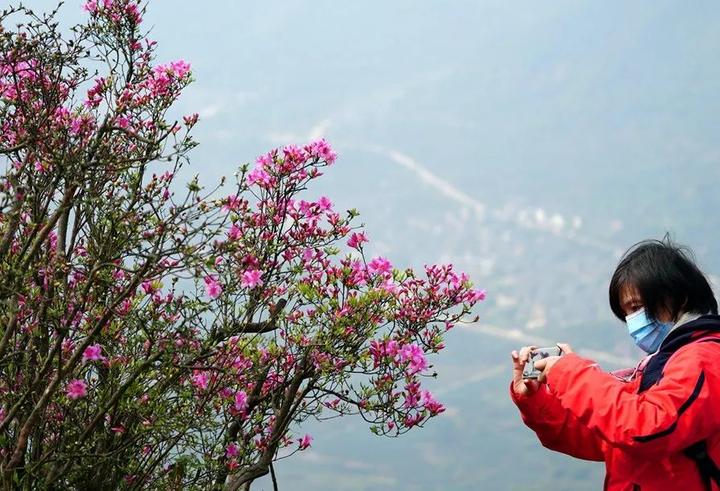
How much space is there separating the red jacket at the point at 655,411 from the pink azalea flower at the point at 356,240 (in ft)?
8.85

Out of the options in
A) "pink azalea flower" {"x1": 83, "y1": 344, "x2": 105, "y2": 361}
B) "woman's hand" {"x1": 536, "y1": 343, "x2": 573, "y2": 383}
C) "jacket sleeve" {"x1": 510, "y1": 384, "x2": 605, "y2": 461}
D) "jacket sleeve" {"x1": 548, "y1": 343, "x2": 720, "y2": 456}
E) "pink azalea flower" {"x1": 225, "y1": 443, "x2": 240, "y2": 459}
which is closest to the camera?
"jacket sleeve" {"x1": 548, "y1": 343, "x2": 720, "y2": 456}

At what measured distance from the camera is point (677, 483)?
2611 mm

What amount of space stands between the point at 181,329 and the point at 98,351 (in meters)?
0.49

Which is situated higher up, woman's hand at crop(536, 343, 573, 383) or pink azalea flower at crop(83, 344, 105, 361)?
pink azalea flower at crop(83, 344, 105, 361)

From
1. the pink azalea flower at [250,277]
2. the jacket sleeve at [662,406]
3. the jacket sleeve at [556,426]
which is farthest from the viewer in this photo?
the pink azalea flower at [250,277]

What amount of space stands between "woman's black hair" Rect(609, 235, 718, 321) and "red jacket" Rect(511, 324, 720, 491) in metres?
0.20

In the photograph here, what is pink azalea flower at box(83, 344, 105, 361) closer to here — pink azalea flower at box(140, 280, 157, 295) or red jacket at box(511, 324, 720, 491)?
pink azalea flower at box(140, 280, 157, 295)

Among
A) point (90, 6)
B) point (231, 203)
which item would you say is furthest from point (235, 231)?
point (90, 6)

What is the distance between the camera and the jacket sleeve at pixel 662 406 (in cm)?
249

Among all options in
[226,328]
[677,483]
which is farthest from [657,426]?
[226,328]

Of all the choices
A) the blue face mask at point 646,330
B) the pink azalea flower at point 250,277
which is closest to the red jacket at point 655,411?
the blue face mask at point 646,330

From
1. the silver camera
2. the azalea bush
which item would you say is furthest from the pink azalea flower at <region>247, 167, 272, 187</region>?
the silver camera

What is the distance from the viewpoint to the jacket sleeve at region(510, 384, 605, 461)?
10.1ft

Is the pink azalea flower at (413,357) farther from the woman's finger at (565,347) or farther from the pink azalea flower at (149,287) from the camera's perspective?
the woman's finger at (565,347)
